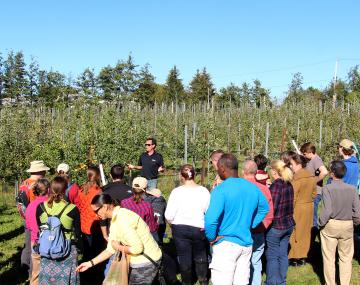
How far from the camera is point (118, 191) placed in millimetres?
5449

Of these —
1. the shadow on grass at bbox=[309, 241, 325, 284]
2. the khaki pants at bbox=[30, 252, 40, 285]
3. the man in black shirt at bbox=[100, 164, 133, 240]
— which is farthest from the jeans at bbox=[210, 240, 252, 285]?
the shadow on grass at bbox=[309, 241, 325, 284]

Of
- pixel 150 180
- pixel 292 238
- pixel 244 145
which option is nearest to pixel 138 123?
pixel 150 180

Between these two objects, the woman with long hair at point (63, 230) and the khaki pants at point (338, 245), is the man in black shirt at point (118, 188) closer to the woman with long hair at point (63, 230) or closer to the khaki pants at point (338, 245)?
the woman with long hair at point (63, 230)

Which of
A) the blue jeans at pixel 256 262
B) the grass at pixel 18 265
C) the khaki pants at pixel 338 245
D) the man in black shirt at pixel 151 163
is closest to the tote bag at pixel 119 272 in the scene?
the blue jeans at pixel 256 262

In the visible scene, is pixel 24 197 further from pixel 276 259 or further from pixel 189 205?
pixel 276 259

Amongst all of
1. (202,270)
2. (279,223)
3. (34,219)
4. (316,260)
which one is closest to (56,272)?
(34,219)

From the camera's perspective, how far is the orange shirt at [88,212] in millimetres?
5645

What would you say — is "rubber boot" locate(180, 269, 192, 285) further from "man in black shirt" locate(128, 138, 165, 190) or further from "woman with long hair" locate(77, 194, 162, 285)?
"man in black shirt" locate(128, 138, 165, 190)

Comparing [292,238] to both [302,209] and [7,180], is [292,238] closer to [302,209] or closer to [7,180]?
[302,209]

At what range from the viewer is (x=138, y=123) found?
591 inches

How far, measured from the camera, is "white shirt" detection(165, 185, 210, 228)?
5020 millimetres

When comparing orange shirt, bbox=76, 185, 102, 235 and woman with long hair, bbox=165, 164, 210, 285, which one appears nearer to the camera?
woman with long hair, bbox=165, 164, 210, 285

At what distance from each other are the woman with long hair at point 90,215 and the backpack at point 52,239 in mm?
1242

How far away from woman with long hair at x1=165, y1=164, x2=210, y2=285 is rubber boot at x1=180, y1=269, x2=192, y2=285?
0.23ft
